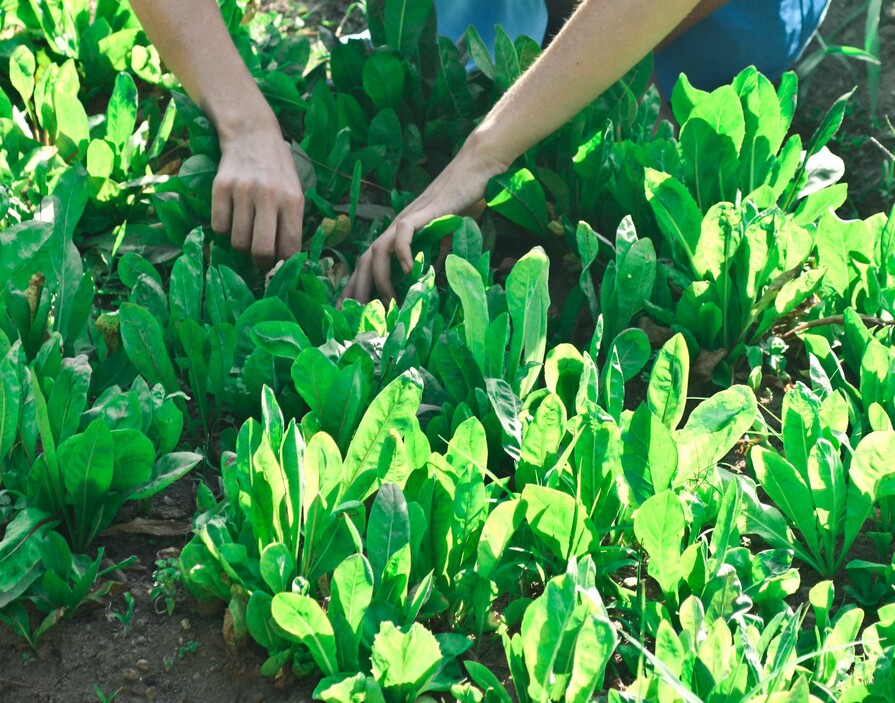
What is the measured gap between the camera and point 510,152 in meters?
1.90

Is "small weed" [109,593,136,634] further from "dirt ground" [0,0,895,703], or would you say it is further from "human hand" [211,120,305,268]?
"human hand" [211,120,305,268]

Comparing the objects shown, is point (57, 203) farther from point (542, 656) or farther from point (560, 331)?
point (542, 656)

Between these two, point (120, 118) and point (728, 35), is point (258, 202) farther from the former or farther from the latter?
point (728, 35)

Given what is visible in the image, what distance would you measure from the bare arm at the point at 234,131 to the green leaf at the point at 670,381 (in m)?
0.79

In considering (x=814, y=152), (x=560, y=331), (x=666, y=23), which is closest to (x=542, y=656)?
(x=560, y=331)

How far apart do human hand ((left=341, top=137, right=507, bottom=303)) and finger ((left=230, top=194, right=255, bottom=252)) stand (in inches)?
8.3

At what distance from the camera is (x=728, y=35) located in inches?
98.0

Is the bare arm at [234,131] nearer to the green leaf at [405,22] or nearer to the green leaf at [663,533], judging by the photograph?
the green leaf at [405,22]

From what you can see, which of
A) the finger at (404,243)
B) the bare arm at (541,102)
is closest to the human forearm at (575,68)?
the bare arm at (541,102)

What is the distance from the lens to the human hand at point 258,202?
1863mm

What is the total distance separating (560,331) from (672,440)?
55cm

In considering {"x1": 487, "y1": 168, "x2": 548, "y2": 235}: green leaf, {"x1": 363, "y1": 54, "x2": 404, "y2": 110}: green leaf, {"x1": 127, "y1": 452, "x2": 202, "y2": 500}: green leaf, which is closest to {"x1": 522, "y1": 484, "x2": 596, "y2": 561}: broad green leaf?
{"x1": 127, "y1": 452, "x2": 202, "y2": 500}: green leaf

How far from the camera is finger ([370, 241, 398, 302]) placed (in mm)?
1802

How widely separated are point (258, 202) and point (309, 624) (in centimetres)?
94
